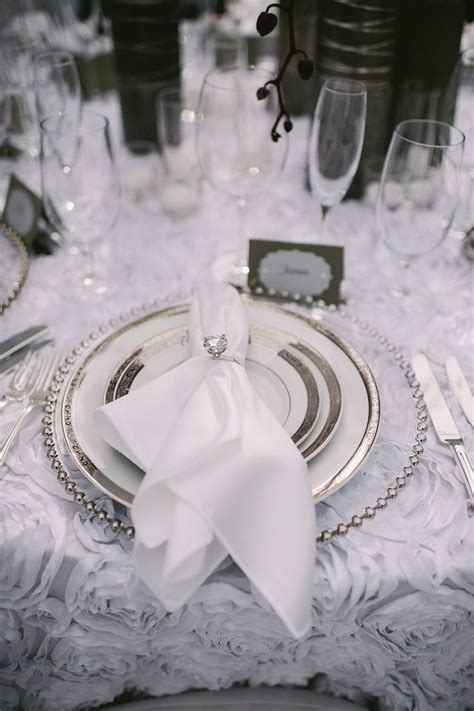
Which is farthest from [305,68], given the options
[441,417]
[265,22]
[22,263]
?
[22,263]

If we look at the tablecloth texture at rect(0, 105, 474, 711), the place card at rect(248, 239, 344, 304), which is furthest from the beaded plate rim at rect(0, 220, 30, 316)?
the place card at rect(248, 239, 344, 304)

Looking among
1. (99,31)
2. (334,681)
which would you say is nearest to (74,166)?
(334,681)

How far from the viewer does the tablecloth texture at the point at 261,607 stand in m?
0.59

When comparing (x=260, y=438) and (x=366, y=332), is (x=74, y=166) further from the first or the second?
(x=260, y=438)

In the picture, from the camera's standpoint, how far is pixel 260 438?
22.0 inches

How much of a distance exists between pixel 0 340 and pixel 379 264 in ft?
2.10

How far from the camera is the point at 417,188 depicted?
100 cm

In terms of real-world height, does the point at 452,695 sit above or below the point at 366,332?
below

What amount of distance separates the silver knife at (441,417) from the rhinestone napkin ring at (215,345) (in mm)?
271

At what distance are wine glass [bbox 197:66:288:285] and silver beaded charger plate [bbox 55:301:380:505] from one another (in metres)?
0.23

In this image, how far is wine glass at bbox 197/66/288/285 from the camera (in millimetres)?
926

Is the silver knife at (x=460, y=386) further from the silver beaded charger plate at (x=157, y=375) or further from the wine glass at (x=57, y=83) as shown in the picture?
the wine glass at (x=57, y=83)

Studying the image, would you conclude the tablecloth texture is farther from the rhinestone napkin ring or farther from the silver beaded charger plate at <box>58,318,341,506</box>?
the rhinestone napkin ring

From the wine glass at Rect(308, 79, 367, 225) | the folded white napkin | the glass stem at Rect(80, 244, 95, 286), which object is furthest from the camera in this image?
the glass stem at Rect(80, 244, 95, 286)
